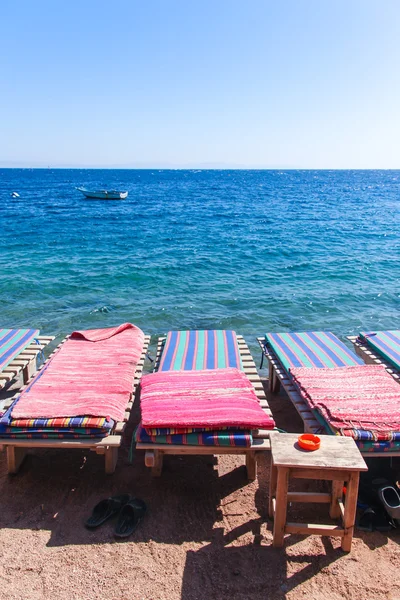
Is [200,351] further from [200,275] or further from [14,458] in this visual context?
[200,275]

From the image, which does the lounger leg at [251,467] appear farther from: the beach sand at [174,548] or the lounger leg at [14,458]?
the lounger leg at [14,458]

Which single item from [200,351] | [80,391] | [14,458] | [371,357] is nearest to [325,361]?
[371,357]

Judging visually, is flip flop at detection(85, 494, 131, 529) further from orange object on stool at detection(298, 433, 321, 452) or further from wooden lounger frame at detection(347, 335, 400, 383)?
wooden lounger frame at detection(347, 335, 400, 383)

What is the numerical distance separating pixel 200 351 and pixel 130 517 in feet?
9.00

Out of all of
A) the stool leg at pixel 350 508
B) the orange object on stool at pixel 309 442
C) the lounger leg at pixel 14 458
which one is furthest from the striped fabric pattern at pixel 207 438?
the lounger leg at pixel 14 458

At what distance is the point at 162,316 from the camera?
1173 centimetres

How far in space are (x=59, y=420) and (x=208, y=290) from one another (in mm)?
9693

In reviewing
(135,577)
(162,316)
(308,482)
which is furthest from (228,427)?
(162,316)

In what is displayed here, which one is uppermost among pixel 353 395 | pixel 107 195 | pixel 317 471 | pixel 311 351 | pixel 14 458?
pixel 317 471

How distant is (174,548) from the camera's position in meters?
3.99

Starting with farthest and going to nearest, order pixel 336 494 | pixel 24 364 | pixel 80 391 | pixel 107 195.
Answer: pixel 107 195 < pixel 24 364 < pixel 80 391 < pixel 336 494

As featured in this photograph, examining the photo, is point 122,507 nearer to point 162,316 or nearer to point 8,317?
point 162,316

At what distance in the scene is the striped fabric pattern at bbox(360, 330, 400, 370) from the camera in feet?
21.3

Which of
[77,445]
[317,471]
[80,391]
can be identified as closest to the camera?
[317,471]
